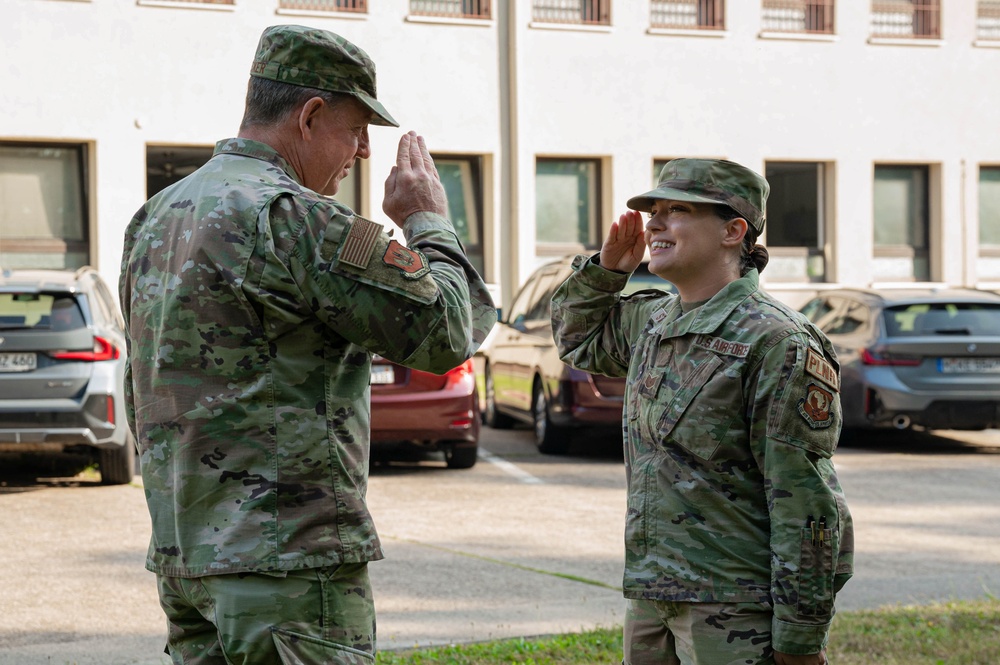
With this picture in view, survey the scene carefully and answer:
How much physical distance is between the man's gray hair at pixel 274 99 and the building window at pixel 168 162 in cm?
1595

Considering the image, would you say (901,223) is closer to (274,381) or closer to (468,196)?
(468,196)

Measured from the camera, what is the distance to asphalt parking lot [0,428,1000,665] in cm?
610

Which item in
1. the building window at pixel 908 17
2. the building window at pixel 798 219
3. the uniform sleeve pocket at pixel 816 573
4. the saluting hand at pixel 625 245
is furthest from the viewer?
the building window at pixel 908 17

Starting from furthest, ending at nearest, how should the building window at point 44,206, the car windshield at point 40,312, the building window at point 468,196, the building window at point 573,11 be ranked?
the building window at point 573,11, the building window at point 468,196, the building window at point 44,206, the car windshield at point 40,312

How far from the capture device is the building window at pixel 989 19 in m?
21.8

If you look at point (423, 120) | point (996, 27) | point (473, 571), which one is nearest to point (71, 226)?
point (423, 120)

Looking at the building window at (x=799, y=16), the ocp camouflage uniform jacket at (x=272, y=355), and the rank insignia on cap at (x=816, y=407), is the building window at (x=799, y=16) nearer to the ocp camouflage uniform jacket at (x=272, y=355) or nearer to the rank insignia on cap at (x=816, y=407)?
the rank insignia on cap at (x=816, y=407)

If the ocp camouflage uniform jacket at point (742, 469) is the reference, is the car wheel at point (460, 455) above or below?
below

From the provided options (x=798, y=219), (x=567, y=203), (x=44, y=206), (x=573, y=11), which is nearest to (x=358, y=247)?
(x=44, y=206)

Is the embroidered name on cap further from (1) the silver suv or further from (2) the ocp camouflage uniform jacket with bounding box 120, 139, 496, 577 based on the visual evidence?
(1) the silver suv

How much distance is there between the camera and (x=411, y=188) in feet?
9.37

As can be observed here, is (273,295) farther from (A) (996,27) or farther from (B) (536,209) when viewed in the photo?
(A) (996,27)

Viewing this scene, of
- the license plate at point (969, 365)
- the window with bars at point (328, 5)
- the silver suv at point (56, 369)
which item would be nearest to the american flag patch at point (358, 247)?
the silver suv at point (56, 369)

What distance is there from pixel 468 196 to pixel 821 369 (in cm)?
1675
